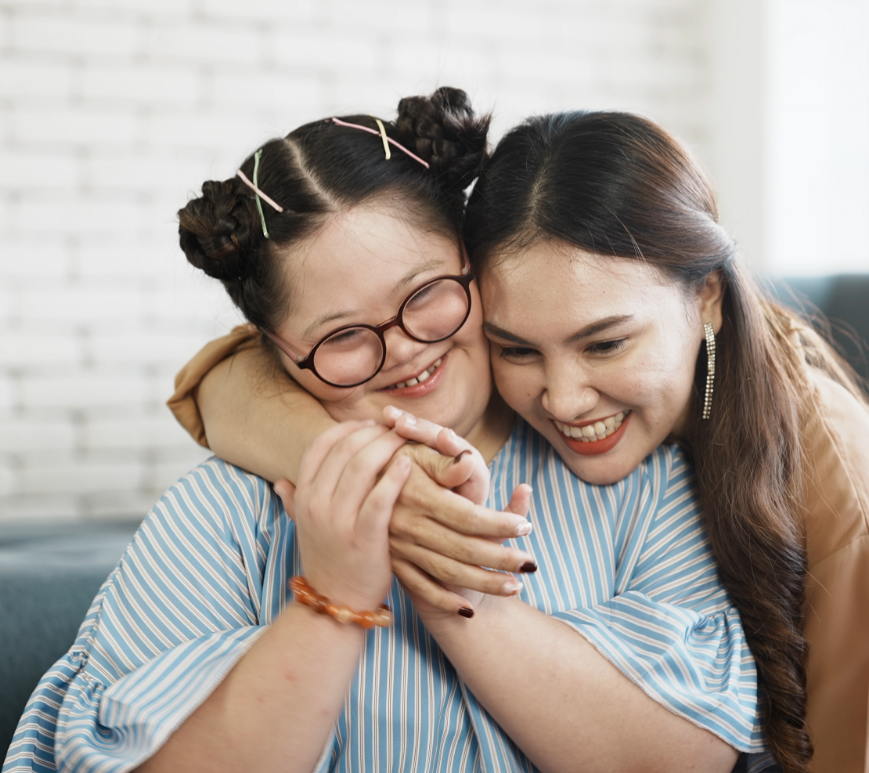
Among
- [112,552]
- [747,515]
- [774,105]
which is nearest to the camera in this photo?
[747,515]

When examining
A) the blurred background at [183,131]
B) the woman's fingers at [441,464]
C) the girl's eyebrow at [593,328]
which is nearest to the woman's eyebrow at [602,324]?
the girl's eyebrow at [593,328]

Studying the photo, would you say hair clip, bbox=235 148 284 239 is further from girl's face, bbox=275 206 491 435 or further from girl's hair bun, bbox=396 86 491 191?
girl's hair bun, bbox=396 86 491 191

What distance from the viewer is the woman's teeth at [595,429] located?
117 cm

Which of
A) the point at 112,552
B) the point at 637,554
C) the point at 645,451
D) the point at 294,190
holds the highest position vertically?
the point at 294,190

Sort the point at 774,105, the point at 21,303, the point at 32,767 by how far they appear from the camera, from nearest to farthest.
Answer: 1. the point at 32,767
2. the point at 21,303
3. the point at 774,105

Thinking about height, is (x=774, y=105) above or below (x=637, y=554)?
above

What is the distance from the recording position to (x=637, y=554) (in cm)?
118

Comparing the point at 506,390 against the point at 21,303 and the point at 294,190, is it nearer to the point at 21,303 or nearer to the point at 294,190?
the point at 294,190

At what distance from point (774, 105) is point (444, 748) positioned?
2.21 meters

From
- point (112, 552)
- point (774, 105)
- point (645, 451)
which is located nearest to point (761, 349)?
point (645, 451)

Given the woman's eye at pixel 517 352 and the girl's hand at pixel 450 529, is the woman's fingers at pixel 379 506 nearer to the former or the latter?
the girl's hand at pixel 450 529

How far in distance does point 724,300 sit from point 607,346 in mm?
241

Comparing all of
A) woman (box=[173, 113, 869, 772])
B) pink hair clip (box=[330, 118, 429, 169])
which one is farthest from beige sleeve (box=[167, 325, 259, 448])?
pink hair clip (box=[330, 118, 429, 169])

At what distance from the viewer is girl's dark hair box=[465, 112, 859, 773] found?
3.50 feet
